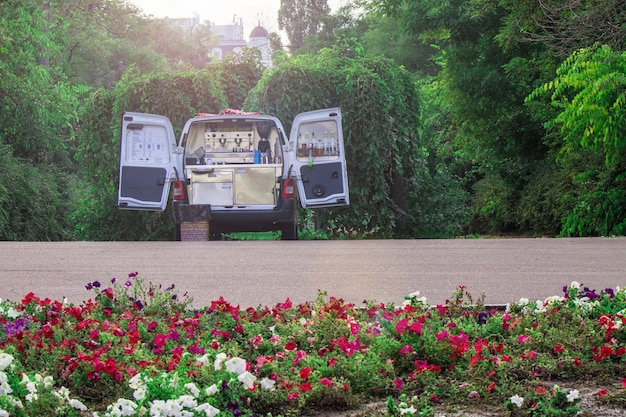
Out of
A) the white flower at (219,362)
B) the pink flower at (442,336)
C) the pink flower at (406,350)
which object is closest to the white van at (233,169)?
the pink flower at (442,336)

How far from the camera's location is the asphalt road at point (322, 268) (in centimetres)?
853

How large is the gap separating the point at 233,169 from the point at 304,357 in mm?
→ 9852

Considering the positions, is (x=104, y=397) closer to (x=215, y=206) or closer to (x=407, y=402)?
(x=407, y=402)

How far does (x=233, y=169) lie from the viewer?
14.8m

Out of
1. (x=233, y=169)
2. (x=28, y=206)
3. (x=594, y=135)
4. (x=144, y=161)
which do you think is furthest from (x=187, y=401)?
(x=28, y=206)

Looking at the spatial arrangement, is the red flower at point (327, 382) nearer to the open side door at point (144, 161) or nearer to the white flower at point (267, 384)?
the white flower at point (267, 384)

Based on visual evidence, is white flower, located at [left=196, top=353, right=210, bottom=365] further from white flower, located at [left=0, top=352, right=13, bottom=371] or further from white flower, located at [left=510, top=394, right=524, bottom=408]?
white flower, located at [left=510, top=394, right=524, bottom=408]

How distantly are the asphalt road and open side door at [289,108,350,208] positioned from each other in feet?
5.64

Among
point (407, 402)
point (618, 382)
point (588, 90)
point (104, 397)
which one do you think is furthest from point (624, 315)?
point (588, 90)

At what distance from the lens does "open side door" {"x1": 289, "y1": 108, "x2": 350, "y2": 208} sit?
49.6 ft

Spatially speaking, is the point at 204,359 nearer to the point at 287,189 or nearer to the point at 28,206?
the point at 287,189

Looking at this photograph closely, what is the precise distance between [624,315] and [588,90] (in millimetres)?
8470

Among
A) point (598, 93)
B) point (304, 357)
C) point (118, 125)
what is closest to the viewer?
point (304, 357)

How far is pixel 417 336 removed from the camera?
541 centimetres
